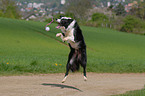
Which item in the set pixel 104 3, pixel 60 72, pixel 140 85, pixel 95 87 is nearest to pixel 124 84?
pixel 140 85

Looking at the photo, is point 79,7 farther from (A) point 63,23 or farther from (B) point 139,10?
(A) point 63,23

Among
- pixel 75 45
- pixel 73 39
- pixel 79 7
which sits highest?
pixel 73 39

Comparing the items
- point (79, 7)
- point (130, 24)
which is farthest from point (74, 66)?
point (79, 7)

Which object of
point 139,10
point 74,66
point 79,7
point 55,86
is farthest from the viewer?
point 139,10

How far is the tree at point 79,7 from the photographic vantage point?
345ft

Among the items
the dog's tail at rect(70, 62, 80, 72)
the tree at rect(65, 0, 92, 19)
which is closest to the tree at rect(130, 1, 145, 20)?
the tree at rect(65, 0, 92, 19)

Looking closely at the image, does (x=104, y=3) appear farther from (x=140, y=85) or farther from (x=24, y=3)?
(x=140, y=85)

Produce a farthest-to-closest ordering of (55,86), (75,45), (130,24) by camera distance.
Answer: (130,24) → (55,86) → (75,45)

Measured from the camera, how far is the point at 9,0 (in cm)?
12850

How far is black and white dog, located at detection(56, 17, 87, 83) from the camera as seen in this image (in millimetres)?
8245

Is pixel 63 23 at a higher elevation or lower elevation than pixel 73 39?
higher

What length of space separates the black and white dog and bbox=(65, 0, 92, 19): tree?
92.5 metres

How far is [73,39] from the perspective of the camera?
8.30m

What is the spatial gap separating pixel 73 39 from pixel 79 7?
4043 inches
